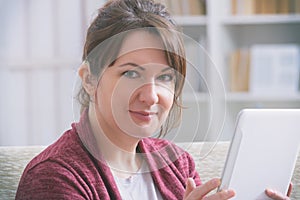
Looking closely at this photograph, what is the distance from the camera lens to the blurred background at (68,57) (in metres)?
2.92

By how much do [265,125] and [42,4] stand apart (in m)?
2.01

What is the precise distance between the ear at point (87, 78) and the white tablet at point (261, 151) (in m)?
0.25

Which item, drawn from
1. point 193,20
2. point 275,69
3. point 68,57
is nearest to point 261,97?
point 275,69

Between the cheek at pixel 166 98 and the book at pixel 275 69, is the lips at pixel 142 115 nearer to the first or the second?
the cheek at pixel 166 98

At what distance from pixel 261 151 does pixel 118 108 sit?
10.3 inches

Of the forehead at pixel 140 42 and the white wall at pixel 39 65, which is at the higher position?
the forehead at pixel 140 42

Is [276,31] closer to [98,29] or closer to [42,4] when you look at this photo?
[42,4]

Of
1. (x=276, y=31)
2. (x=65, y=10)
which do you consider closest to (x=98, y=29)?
(x=65, y=10)

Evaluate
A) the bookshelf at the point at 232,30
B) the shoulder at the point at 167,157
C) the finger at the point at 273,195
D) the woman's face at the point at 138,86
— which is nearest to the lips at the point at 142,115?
the woman's face at the point at 138,86

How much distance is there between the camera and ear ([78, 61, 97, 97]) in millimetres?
1097

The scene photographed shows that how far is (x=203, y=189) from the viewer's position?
3.47 ft

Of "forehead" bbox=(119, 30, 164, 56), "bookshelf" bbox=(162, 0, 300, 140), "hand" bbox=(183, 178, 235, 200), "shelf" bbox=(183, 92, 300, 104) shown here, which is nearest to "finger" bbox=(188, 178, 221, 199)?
"hand" bbox=(183, 178, 235, 200)

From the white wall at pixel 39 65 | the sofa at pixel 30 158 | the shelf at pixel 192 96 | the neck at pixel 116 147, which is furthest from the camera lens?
the white wall at pixel 39 65

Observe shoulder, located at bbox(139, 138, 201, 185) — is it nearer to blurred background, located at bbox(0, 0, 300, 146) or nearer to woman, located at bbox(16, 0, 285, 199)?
woman, located at bbox(16, 0, 285, 199)
